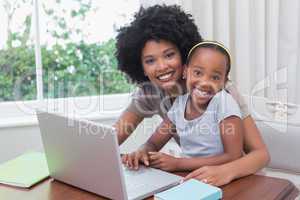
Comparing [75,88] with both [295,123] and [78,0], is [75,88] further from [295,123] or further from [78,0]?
[295,123]

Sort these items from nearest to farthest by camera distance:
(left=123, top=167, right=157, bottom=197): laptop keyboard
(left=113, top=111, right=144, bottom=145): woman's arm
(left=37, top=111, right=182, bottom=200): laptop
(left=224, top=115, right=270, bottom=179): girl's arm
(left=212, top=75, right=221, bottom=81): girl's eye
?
(left=37, top=111, right=182, bottom=200): laptop
(left=123, top=167, right=157, bottom=197): laptop keyboard
(left=224, top=115, right=270, bottom=179): girl's arm
(left=212, top=75, right=221, bottom=81): girl's eye
(left=113, top=111, right=144, bottom=145): woman's arm

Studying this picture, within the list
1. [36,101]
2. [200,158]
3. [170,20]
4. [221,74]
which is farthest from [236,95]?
[36,101]

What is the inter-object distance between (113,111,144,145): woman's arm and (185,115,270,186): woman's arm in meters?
0.49

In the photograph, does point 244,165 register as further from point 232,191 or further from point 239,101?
point 239,101

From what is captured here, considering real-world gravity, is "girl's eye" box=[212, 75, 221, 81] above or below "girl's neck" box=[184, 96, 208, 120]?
above

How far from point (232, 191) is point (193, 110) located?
1.15 ft

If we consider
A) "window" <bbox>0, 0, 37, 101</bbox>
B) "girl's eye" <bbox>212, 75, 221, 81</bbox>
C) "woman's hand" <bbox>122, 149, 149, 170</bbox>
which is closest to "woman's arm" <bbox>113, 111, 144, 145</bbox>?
"woman's hand" <bbox>122, 149, 149, 170</bbox>

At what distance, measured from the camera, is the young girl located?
4.09ft

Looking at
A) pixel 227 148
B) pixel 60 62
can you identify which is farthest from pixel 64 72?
pixel 227 148

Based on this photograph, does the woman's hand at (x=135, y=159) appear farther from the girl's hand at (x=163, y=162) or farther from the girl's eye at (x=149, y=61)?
the girl's eye at (x=149, y=61)

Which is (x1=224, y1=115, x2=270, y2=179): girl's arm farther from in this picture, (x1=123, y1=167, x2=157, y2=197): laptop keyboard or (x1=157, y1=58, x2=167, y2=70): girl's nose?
(x1=157, y1=58, x2=167, y2=70): girl's nose

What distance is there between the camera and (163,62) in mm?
1498

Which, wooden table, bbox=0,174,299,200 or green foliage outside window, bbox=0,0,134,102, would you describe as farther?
green foliage outside window, bbox=0,0,134,102

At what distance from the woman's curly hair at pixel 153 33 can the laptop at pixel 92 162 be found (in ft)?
1.72
